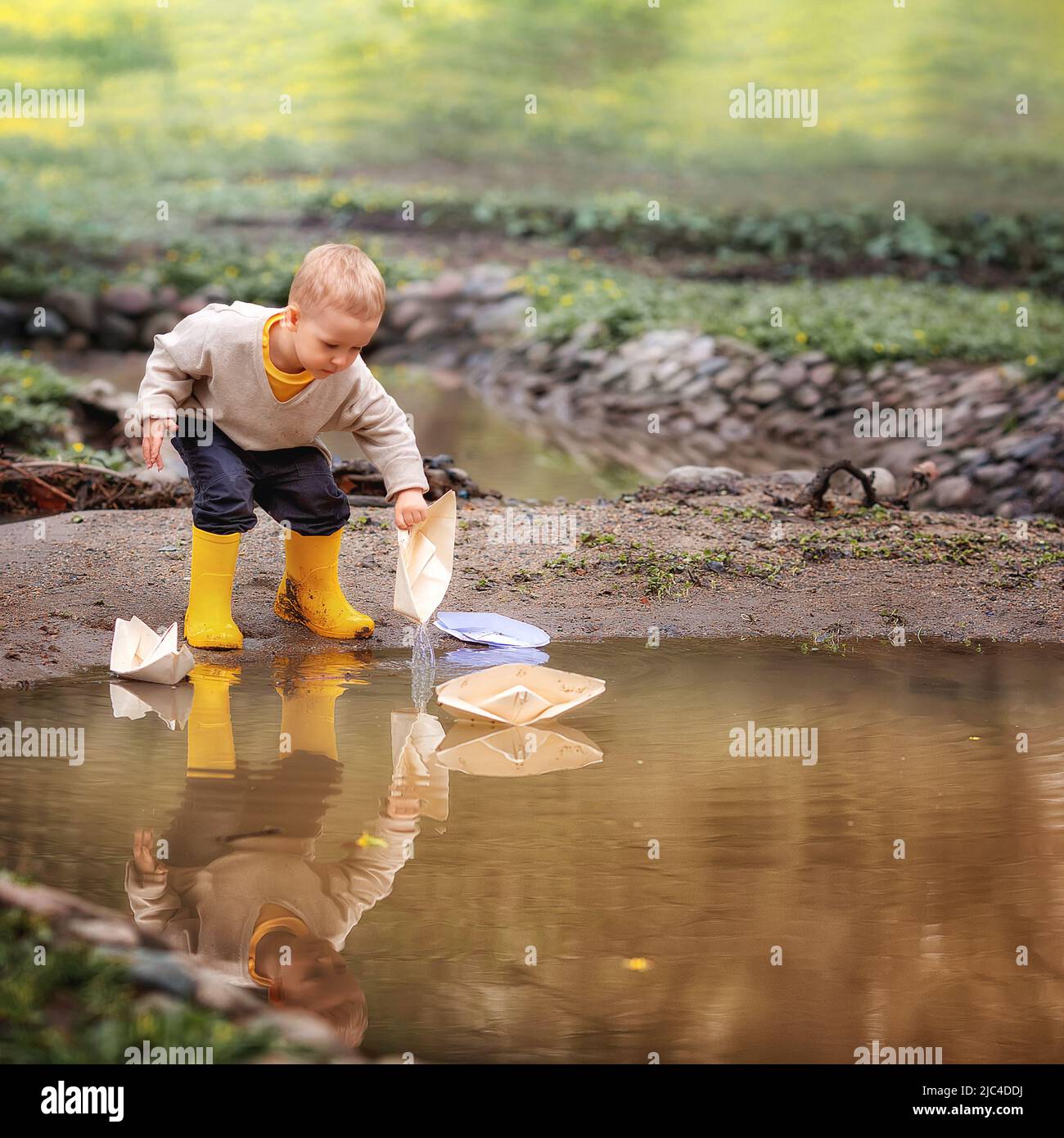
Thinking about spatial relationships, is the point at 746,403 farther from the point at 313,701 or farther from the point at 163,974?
the point at 163,974

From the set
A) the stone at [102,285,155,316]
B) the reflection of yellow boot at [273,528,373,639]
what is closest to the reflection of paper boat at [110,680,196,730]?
the reflection of yellow boot at [273,528,373,639]

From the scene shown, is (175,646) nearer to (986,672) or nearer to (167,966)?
(167,966)

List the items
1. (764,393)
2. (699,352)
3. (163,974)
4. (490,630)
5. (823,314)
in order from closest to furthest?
1. (163,974)
2. (490,630)
3. (764,393)
4. (699,352)
5. (823,314)

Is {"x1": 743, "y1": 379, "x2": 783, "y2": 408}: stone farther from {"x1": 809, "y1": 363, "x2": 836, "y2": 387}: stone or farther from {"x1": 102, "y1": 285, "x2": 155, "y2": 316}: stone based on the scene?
{"x1": 102, "y1": 285, "x2": 155, "y2": 316}: stone

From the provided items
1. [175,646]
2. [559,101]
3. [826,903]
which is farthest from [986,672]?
[559,101]

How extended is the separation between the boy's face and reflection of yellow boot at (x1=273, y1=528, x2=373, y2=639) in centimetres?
62

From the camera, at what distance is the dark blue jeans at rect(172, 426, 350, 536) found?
4293mm

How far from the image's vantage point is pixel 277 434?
4.36 m

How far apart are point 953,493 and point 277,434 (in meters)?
5.03

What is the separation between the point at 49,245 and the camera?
620 inches

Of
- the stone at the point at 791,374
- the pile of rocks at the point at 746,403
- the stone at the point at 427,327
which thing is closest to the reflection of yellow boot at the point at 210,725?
the pile of rocks at the point at 746,403

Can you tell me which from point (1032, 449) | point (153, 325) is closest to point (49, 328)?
point (153, 325)

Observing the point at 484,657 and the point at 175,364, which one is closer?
the point at 175,364

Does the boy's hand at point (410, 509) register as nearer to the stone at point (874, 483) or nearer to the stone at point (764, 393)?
the stone at point (874, 483)
